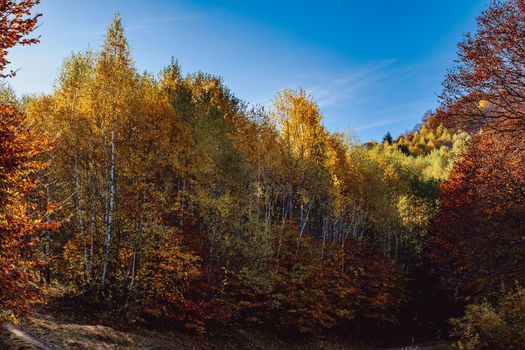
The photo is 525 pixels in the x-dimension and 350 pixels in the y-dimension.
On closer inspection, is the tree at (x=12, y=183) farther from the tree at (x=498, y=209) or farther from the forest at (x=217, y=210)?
the tree at (x=498, y=209)

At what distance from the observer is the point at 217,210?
19.6 m

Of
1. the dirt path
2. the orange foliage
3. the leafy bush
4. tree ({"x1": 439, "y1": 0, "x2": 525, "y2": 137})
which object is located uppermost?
tree ({"x1": 439, "y1": 0, "x2": 525, "y2": 137})

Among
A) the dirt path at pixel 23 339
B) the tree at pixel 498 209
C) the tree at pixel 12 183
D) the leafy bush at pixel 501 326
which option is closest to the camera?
the tree at pixel 12 183

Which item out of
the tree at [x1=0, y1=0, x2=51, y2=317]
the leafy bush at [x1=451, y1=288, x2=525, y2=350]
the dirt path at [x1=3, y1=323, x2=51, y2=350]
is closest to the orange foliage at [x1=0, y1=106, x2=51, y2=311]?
the tree at [x1=0, y1=0, x2=51, y2=317]

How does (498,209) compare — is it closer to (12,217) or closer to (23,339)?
(12,217)

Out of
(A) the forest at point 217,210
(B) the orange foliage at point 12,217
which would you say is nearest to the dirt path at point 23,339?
(A) the forest at point 217,210

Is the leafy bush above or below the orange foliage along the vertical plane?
below

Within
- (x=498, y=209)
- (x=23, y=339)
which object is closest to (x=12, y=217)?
(x=23, y=339)

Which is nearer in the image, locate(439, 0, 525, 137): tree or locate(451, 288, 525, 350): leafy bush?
locate(439, 0, 525, 137): tree

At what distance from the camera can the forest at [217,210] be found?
397 inches

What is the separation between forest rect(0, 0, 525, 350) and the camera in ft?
33.1

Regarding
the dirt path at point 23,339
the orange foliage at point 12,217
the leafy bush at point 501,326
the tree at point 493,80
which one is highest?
the tree at point 493,80

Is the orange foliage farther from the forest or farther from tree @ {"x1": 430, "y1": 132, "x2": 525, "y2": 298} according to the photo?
tree @ {"x1": 430, "y1": 132, "x2": 525, "y2": 298}

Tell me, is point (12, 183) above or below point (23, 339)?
above
